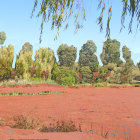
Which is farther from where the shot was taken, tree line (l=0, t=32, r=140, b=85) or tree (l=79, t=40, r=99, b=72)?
tree (l=79, t=40, r=99, b=72)

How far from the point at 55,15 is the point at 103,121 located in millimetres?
2894

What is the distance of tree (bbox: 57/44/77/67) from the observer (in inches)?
1282

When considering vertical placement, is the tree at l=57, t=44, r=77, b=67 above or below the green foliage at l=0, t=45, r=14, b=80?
above

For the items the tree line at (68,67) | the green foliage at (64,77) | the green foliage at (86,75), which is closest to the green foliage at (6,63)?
the tree line at (68,67)

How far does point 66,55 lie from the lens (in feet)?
107

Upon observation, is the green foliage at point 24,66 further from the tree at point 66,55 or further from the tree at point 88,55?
the tree at point 88,55

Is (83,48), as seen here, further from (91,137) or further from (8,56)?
(91,137)

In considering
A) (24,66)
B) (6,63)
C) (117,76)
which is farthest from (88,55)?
(6,63)

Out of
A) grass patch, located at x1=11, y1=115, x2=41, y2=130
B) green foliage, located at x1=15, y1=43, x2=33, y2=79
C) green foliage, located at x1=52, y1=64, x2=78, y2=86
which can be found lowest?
grass patch, located at x1=11, y1=115, x2=41, y2=130

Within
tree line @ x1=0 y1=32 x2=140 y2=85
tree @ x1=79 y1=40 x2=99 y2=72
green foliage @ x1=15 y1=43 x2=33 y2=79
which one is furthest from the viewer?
tree @ x1=79 y1=40 x2=99 y2=72

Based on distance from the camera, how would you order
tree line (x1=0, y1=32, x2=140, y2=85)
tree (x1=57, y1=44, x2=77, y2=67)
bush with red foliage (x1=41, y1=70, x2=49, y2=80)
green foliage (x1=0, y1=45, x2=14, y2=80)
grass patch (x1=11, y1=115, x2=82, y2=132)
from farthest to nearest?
tree (x1=57, y1=44, x2=77, y2=67), bush with red foliage (x1=41, y1=70, x2=49, y2=80), tree line (x1=0, y1=32, x2=140, y2=85), green foliage (x1=0, y1=45, x2=14, y2=80), grass patch (x1=11, y1=115, x2=82, y2=132)

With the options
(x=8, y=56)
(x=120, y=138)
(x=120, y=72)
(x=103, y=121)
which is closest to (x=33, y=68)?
(x=8, y=56)

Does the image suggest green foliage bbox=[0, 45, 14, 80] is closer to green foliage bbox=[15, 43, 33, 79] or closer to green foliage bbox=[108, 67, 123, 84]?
green foliage bbox=[15, 43, 33, 79]

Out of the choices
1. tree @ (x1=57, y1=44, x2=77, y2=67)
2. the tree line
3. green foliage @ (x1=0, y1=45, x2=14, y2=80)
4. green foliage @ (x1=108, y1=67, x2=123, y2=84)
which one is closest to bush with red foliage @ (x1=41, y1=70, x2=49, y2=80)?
the tree line
